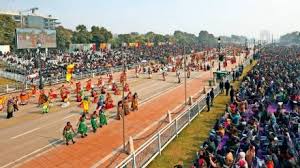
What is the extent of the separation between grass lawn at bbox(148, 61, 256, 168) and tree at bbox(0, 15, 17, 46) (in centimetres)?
6176

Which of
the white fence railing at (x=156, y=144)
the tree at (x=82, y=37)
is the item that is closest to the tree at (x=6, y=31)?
the tree at (x=82, y=37)

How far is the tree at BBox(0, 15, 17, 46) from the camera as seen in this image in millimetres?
74756

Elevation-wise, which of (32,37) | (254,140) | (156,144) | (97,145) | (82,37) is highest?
(82,37)

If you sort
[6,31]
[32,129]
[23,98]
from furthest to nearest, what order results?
[6,31]
[23,98]
[32,129]

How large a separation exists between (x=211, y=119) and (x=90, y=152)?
8.72 meters

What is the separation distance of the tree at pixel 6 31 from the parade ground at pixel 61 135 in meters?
48.8

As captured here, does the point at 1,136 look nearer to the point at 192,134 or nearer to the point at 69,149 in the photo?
the point at 69,149

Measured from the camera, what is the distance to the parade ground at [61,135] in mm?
15422

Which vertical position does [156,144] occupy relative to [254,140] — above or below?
below

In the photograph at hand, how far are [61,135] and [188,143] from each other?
672 cm

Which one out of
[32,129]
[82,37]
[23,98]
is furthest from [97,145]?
[82,37]

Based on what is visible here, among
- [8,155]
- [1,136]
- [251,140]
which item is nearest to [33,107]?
[1,136]

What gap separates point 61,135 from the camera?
63.6 feet

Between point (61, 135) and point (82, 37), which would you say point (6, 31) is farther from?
point (61, 135)
